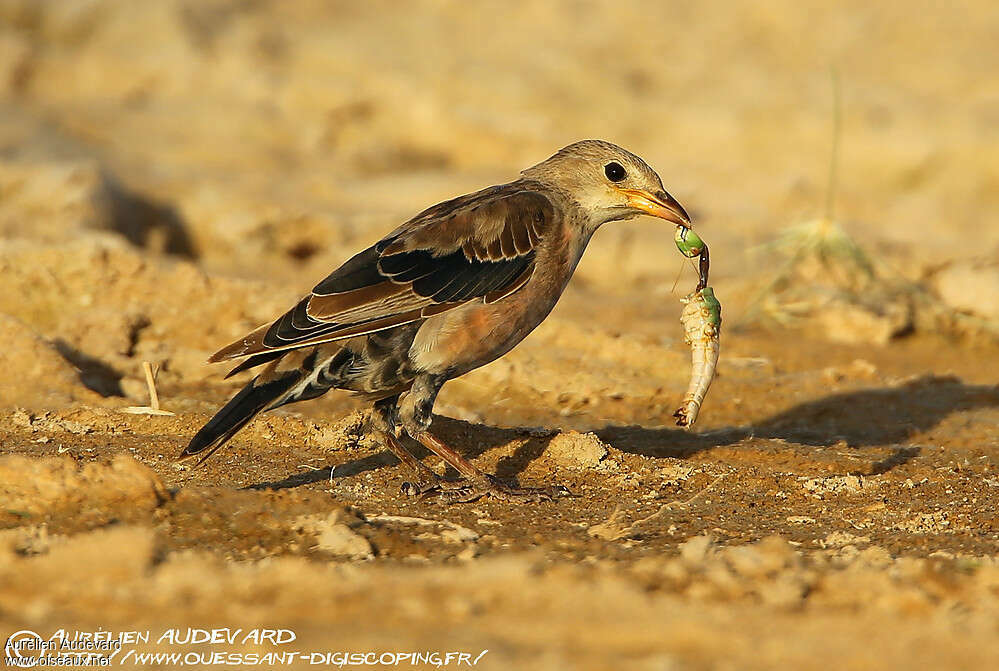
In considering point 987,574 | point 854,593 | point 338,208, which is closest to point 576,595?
point 854,593

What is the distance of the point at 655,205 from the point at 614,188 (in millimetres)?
220

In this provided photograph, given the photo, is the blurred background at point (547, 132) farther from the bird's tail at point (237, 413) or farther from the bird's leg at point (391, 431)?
the bird's tail at point (237, 413)

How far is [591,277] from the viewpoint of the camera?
10875 millimetres

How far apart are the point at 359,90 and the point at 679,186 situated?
374cm

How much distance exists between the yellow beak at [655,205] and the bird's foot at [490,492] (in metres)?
1.48

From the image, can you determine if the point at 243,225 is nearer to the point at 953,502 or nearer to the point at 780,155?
the point at 780,155

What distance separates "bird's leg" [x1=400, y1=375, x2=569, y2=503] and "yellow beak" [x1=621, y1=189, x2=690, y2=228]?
1.34m

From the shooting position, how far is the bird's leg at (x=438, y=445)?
5.46 m

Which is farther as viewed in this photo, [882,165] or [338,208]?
[882,165]

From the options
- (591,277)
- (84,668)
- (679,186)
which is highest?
(679,186)

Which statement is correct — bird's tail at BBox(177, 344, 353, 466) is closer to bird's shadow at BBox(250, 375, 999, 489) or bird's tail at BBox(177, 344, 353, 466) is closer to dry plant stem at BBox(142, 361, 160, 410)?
bird's shadow at BBox(250, 375, 999, 489)

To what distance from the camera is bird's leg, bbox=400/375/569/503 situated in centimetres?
546

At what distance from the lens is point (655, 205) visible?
19.9ft

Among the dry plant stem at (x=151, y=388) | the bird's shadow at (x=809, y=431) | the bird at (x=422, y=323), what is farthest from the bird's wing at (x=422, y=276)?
the dry plant stem at (x=151, y=388)
